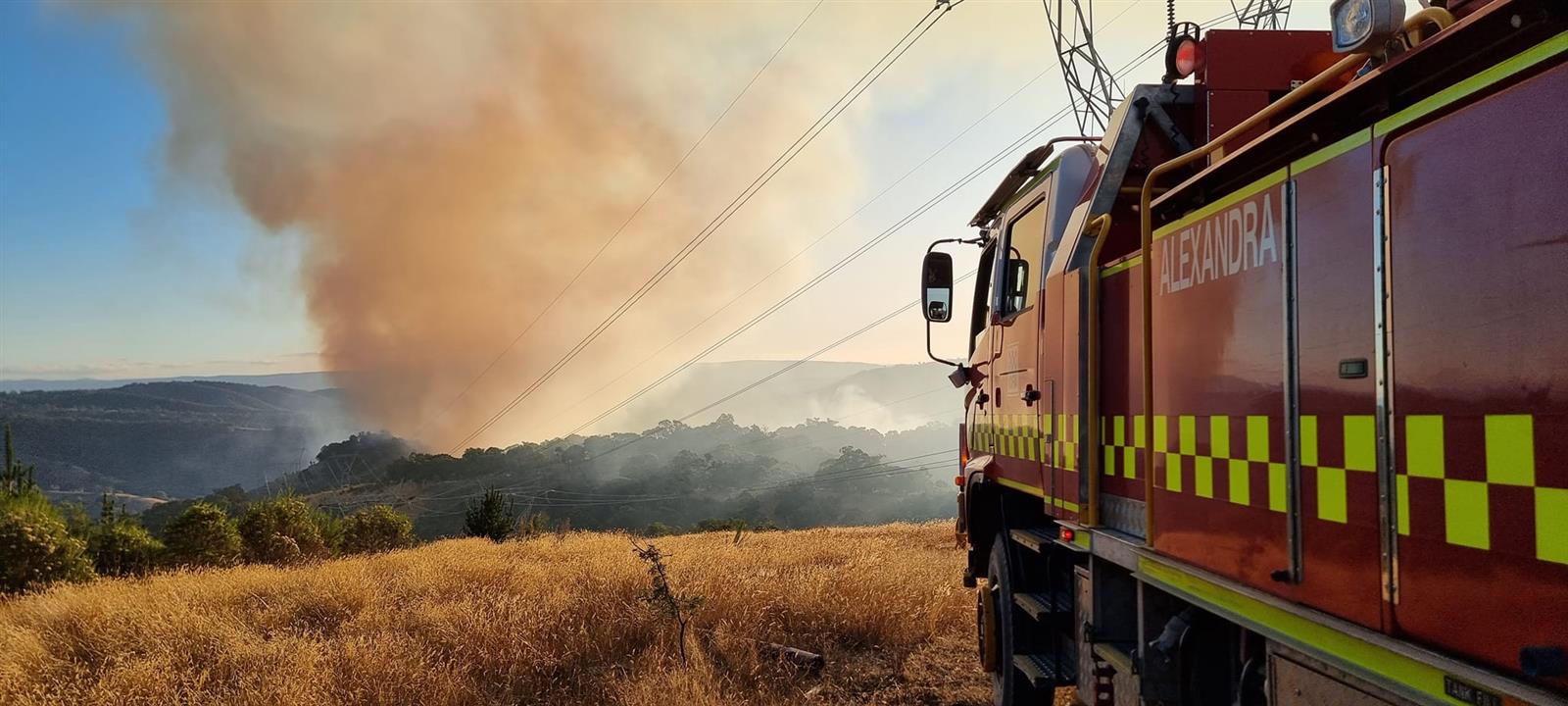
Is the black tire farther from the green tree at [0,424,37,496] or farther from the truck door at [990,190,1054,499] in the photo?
the green tree at [0,424,37,496]

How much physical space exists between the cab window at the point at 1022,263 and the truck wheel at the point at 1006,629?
1.46m

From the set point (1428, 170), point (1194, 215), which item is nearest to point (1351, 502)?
point (1428, 170)

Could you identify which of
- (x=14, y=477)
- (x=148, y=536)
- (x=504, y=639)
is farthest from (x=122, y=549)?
(x=504, y=639)

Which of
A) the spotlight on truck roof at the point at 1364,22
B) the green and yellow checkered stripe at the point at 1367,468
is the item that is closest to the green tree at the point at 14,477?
the green and yellow checkered stripe at the point at 1367,468

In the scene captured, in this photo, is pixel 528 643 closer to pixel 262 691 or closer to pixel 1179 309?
pixel 262 691

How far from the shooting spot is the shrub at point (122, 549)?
1830 centimetres

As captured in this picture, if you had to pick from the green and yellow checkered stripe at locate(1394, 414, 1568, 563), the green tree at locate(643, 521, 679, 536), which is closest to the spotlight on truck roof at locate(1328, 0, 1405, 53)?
the green and yellow checkered stripe at locate(1394, 414, 1568, 563)

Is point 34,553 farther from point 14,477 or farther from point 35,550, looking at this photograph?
point 14,477

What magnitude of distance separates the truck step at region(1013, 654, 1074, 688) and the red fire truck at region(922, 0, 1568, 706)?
16.6 inches

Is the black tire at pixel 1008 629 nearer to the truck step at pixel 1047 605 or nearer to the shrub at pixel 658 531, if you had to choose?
the truck step at pixel 1047 605

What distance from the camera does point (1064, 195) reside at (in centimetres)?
450

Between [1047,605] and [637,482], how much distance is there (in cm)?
11992

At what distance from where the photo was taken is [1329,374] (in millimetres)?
2189

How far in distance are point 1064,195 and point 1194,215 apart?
1.59 metres
